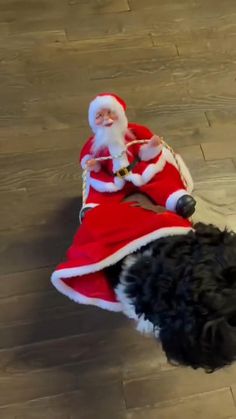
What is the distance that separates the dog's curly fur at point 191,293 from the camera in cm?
80

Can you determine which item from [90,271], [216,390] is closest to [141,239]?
[90,271]

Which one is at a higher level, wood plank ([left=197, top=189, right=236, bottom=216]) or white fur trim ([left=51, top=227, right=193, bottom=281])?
white fur trim ([left=51, top=227, right=193, bottom=281])

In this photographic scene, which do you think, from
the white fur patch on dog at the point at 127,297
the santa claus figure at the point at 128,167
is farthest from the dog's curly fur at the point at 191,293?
the santa claus figure at the point at 128,167

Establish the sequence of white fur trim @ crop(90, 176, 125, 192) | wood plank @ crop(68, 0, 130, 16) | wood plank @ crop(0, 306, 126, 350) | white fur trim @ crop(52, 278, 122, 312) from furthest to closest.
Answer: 1. wood plank @ crop(68, 0, 130, 16)
2. wood plank @ crop(0, 306, 126, 350)
3. white fur trim @ crop(90, 176, 125, 192)
4. white fur trim @ crop(52, 278, 122, 312)

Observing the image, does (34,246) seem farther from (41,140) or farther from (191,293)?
(191,293)

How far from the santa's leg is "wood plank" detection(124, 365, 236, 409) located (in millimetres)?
364

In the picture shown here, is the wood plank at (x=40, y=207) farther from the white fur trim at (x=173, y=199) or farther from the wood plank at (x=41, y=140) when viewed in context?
the white fur trim at (x=173, y=199)

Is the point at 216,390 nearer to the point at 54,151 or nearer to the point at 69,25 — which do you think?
the point at 54,151

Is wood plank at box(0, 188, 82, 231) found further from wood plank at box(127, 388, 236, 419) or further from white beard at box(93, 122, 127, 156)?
wood plank at box(127, 388, 236, 419)

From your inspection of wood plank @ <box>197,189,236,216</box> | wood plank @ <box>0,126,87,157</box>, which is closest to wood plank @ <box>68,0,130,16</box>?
wood plank @ <box>0,126,87,157</box>

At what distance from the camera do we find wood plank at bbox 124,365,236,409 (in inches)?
48.2

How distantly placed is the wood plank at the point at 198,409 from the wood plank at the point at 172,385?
0.04 feet

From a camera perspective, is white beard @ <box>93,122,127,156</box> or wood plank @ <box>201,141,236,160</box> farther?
wood plank @ <box>201,141,236,160</box>

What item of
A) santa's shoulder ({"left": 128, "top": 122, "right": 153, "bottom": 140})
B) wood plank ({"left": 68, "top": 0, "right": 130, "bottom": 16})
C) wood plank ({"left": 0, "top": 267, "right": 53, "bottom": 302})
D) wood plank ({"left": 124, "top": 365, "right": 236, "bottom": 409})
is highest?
wood plank ({"left": 68, "top": 0, "right": 130, "bottom": 16})
